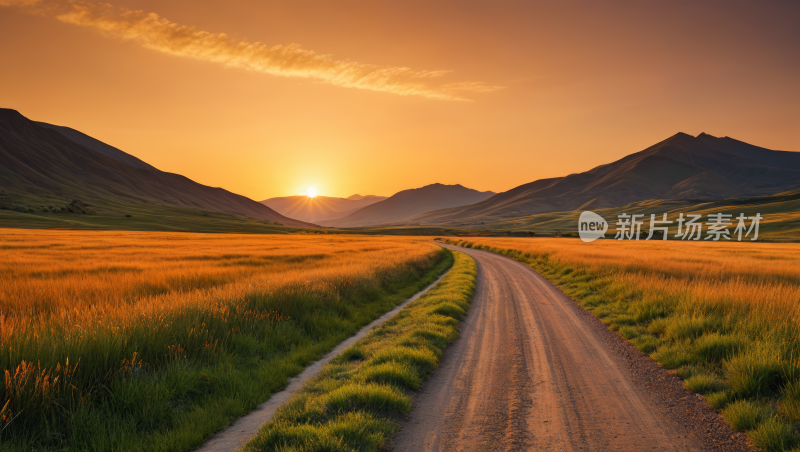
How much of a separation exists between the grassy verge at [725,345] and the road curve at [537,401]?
992 mm

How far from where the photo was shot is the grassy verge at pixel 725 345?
6137 millimetres

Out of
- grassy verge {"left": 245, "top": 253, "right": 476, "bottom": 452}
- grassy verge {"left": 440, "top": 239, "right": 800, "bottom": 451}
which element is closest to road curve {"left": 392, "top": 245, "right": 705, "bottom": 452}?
grassy verge {"left": 245, "top": 253, "right": 476, "bottom": 452}

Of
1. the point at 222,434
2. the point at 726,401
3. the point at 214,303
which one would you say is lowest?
the point at 222,434

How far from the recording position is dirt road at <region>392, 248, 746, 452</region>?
5.85m

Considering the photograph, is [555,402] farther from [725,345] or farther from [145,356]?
[145,356]

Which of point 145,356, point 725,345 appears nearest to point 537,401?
point 725,345

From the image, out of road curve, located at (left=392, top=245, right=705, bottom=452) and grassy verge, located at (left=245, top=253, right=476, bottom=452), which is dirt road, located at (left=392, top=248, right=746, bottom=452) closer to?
road curve, located at (left=392, top=245, right=705, bottom=452)

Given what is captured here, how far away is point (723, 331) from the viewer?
984 cm

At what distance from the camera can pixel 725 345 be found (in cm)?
880

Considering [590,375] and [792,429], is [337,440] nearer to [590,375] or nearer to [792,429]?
[590,375]

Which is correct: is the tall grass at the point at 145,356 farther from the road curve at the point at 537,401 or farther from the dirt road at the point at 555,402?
the dirt road at the point at 555,402

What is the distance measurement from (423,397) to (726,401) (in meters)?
5.58

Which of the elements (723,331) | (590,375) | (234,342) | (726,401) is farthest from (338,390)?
(723,331)

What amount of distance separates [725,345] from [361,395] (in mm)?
8627
